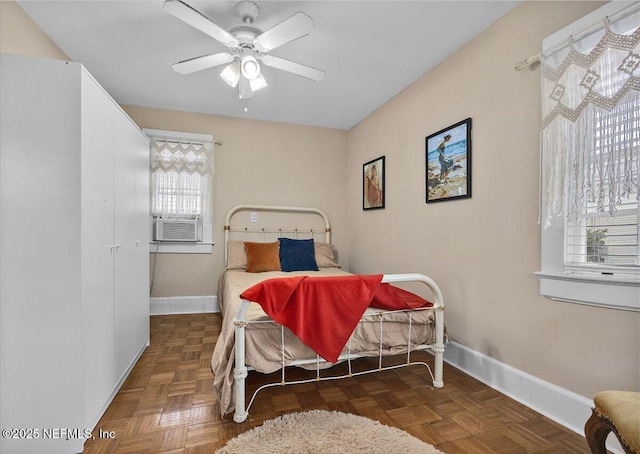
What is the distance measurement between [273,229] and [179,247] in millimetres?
1160

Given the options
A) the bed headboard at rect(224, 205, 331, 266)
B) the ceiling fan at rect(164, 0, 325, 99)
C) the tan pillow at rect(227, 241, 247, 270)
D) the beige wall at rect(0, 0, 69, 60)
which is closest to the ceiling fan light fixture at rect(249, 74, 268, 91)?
the ceiling fan at rect(164, 0, 325, 99)

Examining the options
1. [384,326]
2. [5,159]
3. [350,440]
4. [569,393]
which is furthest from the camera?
[384,326]

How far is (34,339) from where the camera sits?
4.38 ft

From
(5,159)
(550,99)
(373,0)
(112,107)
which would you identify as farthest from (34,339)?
(550,99)

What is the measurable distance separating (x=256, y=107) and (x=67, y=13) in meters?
1.77

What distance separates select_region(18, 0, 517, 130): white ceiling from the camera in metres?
1.91

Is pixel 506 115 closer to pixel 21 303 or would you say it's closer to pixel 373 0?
pixel 373 0

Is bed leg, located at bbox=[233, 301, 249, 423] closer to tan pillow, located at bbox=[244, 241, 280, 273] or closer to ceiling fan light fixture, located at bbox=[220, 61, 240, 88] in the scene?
ceiling fan light fixture, located at bbox=[220, 61, 240, 88]

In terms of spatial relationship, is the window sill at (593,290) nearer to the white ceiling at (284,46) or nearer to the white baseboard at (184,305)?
the white ceiling at (284,46)

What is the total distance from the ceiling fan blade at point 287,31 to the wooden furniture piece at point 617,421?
217cm

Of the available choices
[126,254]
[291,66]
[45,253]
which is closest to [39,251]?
[45,253]

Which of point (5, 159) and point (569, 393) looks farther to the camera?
point (569, 393)

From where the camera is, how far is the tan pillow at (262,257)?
10.9ft

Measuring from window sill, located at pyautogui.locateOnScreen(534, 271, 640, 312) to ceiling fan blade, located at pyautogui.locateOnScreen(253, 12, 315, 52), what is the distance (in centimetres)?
194
